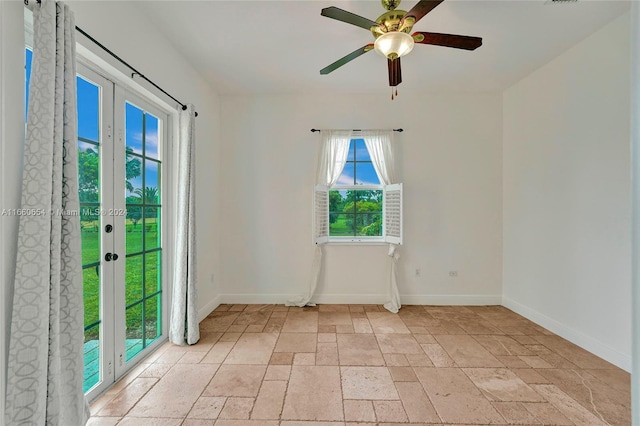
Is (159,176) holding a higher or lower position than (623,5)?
lower

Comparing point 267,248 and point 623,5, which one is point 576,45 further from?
point 267,248

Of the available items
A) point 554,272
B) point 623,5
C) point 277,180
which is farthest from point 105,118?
point 554,272

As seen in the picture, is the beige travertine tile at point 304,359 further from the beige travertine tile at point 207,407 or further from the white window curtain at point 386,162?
the white window curtain at point 386,162

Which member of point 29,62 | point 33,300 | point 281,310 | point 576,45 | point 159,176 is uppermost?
point 576,45

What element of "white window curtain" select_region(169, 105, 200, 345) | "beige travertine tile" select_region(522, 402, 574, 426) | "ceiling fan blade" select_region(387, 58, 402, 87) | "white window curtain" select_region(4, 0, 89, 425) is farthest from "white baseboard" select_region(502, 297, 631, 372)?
"white window curtain" select_region(4, 0, 89, 425)

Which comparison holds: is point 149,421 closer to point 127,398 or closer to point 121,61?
point 127,398

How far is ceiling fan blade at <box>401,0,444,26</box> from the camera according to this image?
1600 millimetres

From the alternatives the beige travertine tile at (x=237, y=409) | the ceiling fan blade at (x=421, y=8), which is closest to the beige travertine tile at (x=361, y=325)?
the beige travertine tile at (x=237, y=409)

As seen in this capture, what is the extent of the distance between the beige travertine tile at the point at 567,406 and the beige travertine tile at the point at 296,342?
1766mm

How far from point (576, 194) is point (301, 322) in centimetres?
311

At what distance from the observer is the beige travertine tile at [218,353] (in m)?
2.37

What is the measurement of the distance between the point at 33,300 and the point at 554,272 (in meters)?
4.18

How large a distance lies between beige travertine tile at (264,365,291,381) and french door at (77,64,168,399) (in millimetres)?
1116

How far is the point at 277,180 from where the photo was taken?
381 cm
